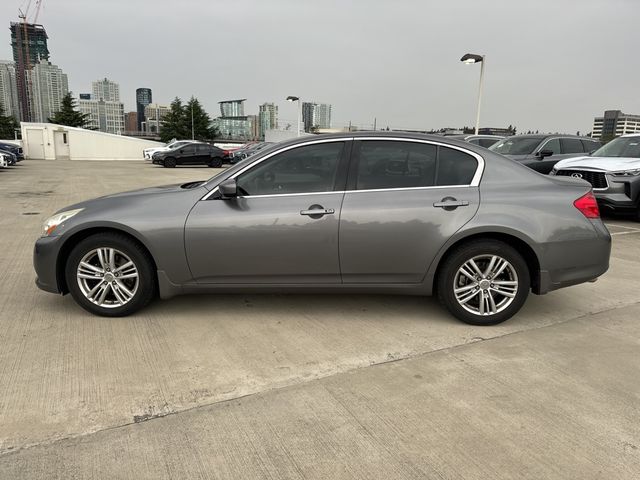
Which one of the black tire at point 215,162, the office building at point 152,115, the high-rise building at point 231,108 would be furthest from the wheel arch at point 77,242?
the office building at point 152,115

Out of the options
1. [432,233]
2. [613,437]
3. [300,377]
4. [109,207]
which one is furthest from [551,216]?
[109,207]

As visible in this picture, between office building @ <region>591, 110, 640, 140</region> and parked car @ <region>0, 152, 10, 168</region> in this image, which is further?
office building @ <region>591, 110, 640, 140</region>

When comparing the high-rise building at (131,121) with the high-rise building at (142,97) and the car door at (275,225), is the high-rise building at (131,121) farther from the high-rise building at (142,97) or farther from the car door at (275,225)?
the car door at (275,225)

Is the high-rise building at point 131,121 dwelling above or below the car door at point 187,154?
above

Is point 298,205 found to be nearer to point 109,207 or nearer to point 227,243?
point 227,243

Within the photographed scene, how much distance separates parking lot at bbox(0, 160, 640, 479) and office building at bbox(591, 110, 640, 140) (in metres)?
30.5

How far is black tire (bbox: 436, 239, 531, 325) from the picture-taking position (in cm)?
384

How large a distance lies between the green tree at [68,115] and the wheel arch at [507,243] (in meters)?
64.9

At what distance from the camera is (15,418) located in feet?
8.52

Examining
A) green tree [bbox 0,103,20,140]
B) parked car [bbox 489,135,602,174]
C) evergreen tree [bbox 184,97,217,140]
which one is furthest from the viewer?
evergreen tree [bbox 184,97,217,140]

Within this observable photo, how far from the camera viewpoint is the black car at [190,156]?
90.8ft

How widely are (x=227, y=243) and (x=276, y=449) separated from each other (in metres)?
1.83

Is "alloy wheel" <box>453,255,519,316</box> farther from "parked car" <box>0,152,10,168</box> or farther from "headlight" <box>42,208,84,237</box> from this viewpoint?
"parked car" <box>0,152,10,168</box>

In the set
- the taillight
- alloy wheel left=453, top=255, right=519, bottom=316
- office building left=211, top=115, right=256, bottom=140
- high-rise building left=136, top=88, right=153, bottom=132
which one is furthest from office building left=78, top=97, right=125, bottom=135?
the taillight
